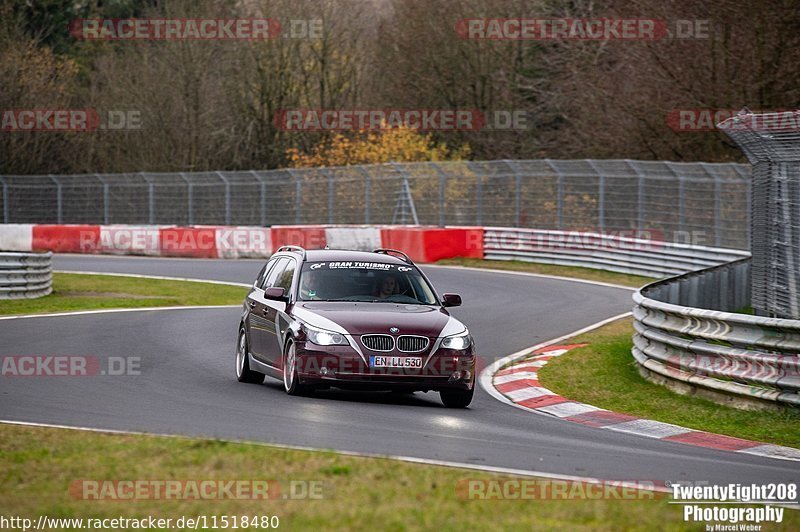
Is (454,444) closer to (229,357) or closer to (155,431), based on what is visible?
(155,431)

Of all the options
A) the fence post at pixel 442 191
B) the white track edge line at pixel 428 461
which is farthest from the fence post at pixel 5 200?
the white track edge line at pixel 428 461

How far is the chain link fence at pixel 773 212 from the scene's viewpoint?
50.2 ft

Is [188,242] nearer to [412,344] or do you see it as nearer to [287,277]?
[287,277]

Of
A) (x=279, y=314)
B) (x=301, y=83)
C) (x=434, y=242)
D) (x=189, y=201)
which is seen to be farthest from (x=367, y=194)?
(x=279, y=314)

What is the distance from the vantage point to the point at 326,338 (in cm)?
1225

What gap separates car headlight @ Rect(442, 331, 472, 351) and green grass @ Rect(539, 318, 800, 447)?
1.83 metres

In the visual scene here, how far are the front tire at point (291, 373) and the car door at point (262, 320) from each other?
55 centimetres

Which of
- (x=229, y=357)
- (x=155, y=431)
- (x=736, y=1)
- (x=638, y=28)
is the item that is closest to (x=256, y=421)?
(x=155, y=431)

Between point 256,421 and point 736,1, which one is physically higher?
point 736,1

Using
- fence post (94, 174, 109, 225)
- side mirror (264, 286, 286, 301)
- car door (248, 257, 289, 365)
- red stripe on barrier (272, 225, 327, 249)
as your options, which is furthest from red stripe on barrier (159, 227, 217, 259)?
side mirror (264, 286, 286, 301)

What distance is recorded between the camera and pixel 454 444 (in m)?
9.66

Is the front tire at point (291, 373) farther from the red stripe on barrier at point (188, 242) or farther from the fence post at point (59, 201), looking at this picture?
the fence post at point (59, 201)

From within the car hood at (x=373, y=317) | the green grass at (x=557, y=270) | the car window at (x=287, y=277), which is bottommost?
the green grass at (x=557, y=270)

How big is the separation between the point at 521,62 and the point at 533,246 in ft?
62.3
